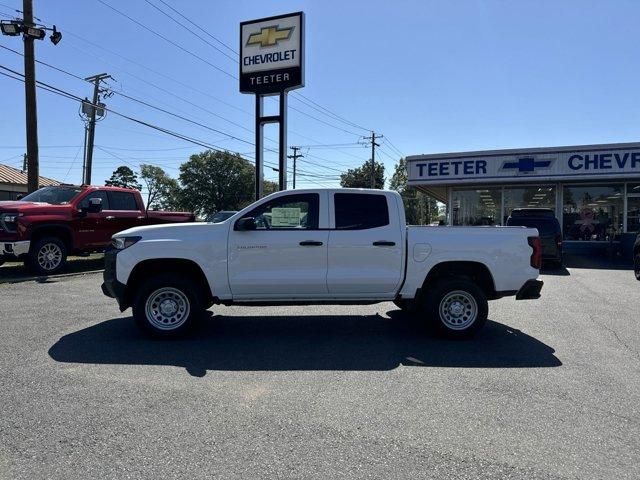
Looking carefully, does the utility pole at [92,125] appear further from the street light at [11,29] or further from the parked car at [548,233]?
the parked car at [548,233]

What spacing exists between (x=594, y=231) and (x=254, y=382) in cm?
2092

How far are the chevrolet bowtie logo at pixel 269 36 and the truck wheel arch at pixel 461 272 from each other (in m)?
14.3

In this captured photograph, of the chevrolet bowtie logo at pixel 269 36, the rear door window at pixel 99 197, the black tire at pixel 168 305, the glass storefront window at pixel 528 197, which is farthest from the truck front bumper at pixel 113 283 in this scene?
the glass storefront window at pixel 528 197

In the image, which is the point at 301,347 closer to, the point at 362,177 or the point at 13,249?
the point at 13,249

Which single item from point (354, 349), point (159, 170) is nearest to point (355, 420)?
point (354, 349)

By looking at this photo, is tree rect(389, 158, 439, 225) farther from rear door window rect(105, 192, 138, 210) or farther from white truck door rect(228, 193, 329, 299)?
white truck door rect(228, 193, 329, 299)

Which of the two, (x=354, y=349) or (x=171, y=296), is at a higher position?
(x=171, y=296)

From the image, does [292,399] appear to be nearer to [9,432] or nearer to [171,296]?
[9,432]

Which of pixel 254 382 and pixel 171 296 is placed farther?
pixel 171 296

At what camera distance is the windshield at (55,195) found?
13.3 metres

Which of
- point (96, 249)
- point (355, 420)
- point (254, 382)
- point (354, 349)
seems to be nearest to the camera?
point (355, 420)

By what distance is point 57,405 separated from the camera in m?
4.45

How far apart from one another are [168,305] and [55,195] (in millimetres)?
8378

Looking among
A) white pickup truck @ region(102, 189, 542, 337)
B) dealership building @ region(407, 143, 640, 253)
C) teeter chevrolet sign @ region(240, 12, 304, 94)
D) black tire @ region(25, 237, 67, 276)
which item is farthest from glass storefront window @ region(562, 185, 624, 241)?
black tire @ region(25, 237, 67, 276)
